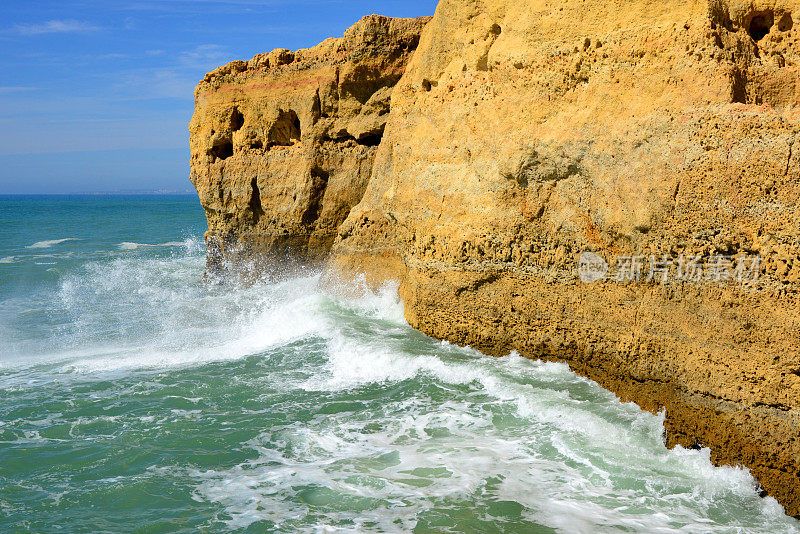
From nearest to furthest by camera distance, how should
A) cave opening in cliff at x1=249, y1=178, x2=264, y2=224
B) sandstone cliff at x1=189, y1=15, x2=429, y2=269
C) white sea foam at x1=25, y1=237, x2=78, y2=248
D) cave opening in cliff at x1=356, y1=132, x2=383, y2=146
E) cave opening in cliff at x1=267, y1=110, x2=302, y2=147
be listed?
sandstone cliff at x1=189, y1=15, x2=429, y2=269, cave opening in cliff at x1=356, y1=132, x2=383, y2=146, cave opening in cliff at x1=267, y1=110, x2=302, y2=147, cave opening in cliff at x1=249, y1=178, x2=264, y2=224, white sea foam at x1=25, y1=237, x2=78, y2=248

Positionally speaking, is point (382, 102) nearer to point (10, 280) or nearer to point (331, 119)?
point (331, 119)

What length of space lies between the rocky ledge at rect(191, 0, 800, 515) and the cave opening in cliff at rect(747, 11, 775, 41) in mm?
13

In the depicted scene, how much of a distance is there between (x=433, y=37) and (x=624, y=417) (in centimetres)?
555

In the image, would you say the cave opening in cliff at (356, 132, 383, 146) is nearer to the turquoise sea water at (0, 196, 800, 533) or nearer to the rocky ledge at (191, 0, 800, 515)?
the rocky ledge at (191, 0, 800, 515)

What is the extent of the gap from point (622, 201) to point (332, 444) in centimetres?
312

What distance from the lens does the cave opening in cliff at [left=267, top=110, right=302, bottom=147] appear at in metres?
12.1

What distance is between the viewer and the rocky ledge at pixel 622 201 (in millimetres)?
4246

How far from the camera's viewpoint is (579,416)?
5.09m

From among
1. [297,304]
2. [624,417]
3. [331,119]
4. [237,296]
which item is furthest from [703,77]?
[237,296]

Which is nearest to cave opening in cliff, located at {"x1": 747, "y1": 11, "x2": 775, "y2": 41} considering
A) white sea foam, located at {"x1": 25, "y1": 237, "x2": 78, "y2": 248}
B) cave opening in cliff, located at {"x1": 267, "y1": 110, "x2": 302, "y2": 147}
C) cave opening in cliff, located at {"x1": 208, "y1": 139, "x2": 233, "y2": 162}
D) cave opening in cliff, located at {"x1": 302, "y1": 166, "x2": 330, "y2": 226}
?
cave opening in cliff, located at {"x1": 302, "y1": 166, "x2": 330, "y2": 226}

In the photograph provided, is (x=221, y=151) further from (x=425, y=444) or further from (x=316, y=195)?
(x=425, y=444)

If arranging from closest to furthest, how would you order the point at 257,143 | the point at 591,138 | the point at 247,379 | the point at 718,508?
the point at 718,508, the point at 591,138, the point at 247,379, the point at 257,143

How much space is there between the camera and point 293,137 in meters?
12.3

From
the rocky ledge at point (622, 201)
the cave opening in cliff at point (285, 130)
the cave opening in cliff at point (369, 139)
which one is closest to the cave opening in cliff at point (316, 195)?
the cave opening in cliff at point (369, 139)
